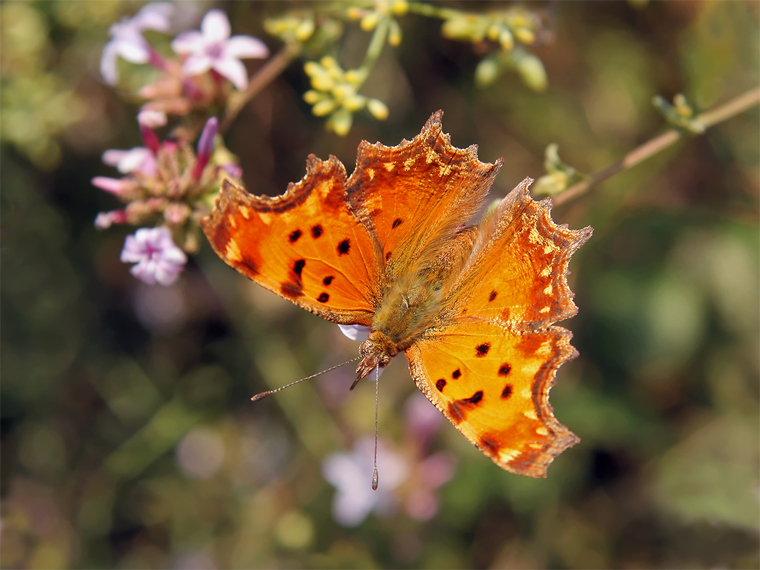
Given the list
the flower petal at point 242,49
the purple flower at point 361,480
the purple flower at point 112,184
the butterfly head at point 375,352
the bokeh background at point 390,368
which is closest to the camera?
the butterfly head at point 375,352

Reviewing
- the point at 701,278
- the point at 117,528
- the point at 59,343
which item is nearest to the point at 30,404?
the point at 59,343

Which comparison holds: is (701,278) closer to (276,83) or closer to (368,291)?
(368,291)

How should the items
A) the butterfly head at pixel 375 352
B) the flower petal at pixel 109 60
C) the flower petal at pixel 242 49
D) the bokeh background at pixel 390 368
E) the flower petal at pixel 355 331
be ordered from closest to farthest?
the butterfly head at pixel 375 352, the flower petal at pixel 355 331, the flower petal at pixel 242 49, the flower petal at pixel 109 60, the bokeh background at pixel 390 368

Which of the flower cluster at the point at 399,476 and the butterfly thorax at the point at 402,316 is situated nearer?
the butterfly thorax at the point at 402,316

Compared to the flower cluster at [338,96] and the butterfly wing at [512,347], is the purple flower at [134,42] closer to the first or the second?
the flower cluster at [338,96]

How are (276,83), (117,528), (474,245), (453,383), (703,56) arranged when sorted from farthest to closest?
(117,528) < (276,83) < (703,56) < (474,245) < (453,383)

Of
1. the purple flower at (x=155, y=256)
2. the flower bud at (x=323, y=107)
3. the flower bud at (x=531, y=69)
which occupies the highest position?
the flower bud at (x=531, y=69)

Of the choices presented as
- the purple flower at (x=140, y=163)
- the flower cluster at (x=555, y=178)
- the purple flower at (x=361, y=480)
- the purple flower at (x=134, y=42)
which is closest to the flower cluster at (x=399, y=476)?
the purple flower at (x=361, y=480)

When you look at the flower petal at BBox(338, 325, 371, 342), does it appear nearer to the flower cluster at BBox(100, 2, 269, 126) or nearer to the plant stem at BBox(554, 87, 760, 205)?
the plant stem at BBox(554, 87, 760, 205)
